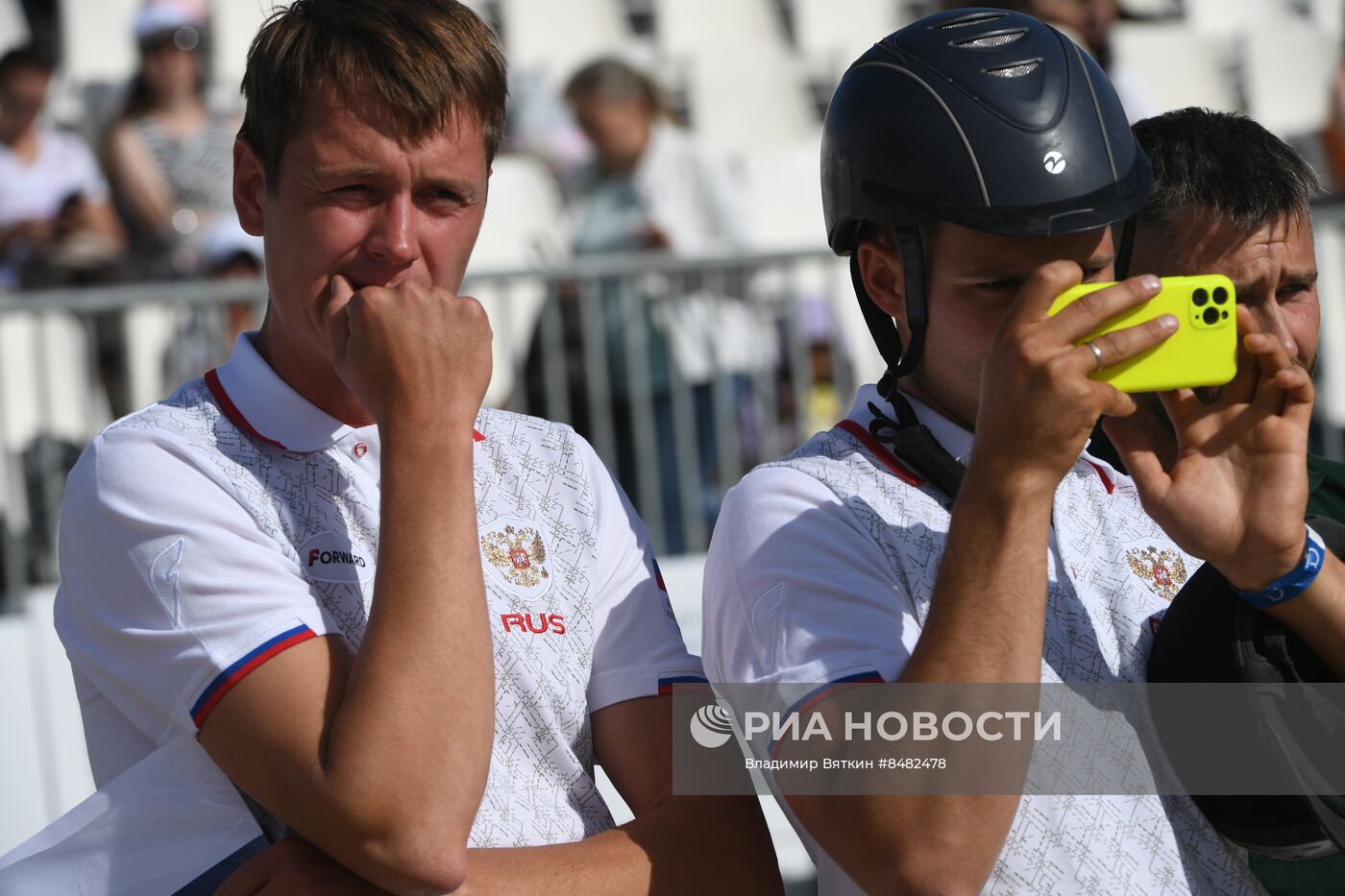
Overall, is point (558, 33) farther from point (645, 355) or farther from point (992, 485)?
point (992, 485)

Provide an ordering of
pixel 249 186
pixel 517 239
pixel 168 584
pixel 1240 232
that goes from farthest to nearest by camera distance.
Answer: pixel 517 239, pixel 1240 232, pixel 249 186, pixel 168 584

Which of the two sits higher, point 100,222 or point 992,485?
point 992,485

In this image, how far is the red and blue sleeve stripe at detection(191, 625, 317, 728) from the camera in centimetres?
205

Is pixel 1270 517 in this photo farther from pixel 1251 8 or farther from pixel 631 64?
pixel 1251 8

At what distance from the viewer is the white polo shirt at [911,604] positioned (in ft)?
7.08

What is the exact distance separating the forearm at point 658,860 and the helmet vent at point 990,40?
3.88 feet

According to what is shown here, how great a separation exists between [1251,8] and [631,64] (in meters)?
5.76

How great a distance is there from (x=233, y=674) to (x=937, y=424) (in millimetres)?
1101

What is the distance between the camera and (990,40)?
2402 millimetres

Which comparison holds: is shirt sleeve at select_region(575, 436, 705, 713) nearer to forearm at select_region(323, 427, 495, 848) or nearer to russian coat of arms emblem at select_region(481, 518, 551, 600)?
russian coat of arms emblem at select_region(481, 518, 551, 600)

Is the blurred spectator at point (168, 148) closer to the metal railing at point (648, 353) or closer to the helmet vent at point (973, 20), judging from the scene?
the metal railing at point (648, 353)

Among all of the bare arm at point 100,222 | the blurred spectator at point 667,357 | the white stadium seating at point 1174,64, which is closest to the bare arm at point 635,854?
the blurred spectator at point 667,357

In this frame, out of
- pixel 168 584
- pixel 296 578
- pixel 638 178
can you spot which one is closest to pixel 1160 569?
pixel 296 578

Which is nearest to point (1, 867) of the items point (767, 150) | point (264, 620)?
point (264, 620)
